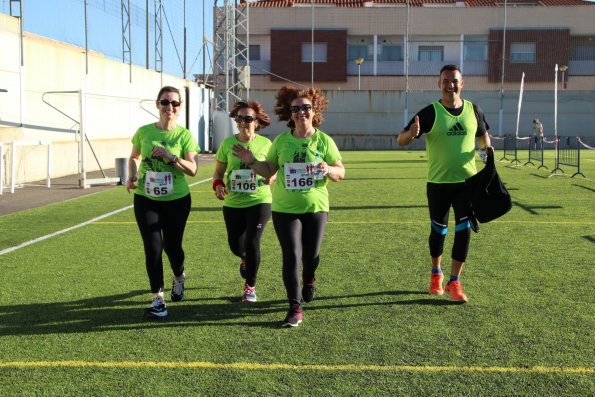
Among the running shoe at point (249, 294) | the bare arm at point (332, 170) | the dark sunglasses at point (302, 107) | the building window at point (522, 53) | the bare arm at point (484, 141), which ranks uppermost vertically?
the building window at point (522, 53)

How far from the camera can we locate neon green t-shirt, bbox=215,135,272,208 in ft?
22.9

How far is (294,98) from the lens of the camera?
628 centimetres

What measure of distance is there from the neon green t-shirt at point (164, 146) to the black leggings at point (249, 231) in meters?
0.66

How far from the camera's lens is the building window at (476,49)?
52000 mm

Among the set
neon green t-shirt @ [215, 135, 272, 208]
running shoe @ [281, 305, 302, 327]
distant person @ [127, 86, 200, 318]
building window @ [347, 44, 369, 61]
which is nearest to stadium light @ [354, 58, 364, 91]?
building window @ [347, 44, 369, 61]

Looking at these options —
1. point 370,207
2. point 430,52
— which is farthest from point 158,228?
point 430,52

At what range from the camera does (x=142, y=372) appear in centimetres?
480

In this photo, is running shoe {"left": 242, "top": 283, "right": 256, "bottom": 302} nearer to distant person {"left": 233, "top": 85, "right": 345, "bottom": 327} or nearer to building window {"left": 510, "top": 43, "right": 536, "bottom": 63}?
distant person {"left": 233, "top": 85, "right": 345, "bottom": 327}

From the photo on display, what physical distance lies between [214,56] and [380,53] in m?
17.3

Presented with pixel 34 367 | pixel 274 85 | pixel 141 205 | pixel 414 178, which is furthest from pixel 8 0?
pixel 274 85

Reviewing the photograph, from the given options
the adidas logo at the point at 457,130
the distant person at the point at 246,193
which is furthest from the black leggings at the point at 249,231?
the adidas logo at the point at 457,130

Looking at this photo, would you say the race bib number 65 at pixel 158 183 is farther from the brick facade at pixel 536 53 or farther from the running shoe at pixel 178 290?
the brick facade at pixel 536 53

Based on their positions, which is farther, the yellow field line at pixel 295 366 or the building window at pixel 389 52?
the building window at pixel 389 52

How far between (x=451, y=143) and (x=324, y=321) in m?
1.92
